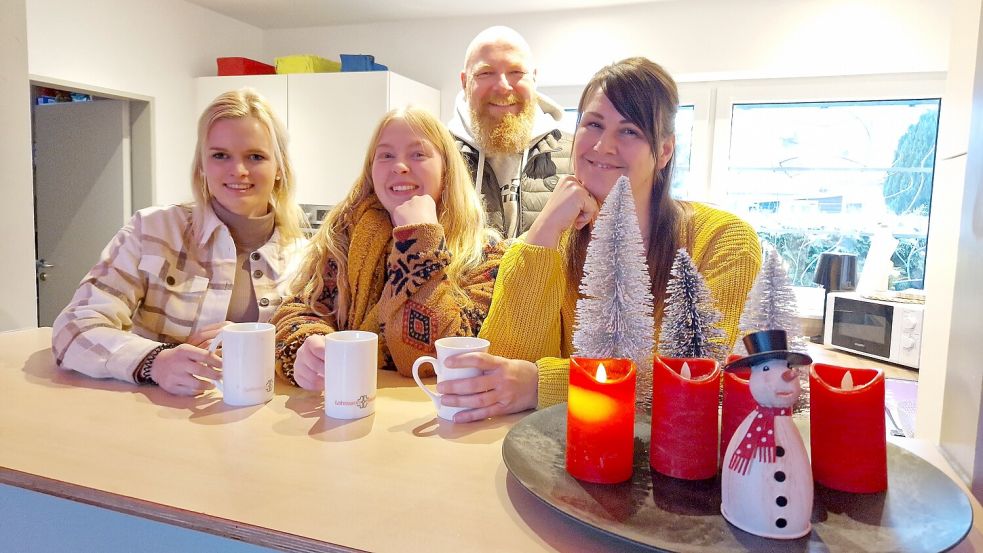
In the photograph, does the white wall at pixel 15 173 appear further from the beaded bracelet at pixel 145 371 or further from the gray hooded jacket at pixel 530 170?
the gray hooded jacket at pixel 530 170

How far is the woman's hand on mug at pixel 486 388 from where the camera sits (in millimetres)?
863

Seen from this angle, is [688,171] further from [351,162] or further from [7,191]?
[7,191]

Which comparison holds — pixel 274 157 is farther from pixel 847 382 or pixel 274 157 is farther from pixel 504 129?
pixel 847 382

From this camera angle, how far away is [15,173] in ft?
5.95

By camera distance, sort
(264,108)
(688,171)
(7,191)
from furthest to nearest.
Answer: (688,171)
(7,191)
(264,108)

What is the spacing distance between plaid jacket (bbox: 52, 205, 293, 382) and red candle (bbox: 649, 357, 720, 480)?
3.13ft

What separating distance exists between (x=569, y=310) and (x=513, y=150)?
921 mm

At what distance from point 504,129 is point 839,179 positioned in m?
1.84

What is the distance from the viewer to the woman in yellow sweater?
96 cm

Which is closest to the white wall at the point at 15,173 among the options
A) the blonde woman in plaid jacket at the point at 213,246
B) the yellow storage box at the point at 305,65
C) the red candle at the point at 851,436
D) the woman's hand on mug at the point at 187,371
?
the blonde woman in plaid jacket at the point at 213,246

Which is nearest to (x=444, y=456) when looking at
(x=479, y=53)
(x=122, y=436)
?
(x=122, y=436)

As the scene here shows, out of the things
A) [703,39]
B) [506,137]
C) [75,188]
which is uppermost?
[703,39]

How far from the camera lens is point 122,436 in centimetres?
81

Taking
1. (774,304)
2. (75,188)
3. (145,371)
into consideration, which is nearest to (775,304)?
(774,304)
